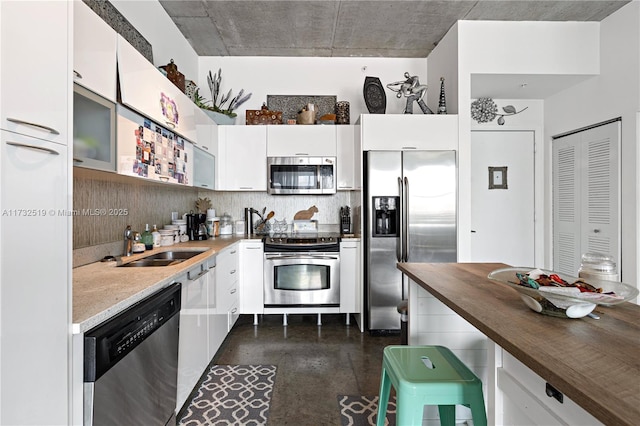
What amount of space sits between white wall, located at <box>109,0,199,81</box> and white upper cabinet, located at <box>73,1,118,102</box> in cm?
90

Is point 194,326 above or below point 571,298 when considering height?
below

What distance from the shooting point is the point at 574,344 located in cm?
84

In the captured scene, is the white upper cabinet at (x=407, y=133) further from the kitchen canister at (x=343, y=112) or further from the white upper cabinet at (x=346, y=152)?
the kitchen canister at (x=343, y=112)

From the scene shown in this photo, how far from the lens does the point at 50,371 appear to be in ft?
3.18

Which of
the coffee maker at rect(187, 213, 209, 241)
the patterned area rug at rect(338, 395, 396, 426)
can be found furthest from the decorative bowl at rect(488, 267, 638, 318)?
the coffee maker at rect(187, 213, 209, 241)

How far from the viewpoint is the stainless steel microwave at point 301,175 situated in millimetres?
3740

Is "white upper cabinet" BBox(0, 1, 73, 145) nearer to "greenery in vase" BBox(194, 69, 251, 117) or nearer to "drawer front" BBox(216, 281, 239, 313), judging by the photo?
"drawer front" BBox(216, 281, 239, 313)

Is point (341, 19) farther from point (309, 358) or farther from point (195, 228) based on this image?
point (309, 358)

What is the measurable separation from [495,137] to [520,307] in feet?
11.4

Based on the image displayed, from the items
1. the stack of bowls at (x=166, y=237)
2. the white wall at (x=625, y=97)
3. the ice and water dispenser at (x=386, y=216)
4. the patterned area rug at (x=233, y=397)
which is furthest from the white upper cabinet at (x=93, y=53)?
the white wall at (x=625, y=97)

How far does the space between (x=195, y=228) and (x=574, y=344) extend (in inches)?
129

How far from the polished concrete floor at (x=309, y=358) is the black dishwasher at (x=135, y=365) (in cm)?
73

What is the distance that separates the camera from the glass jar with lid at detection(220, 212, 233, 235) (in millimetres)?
3864

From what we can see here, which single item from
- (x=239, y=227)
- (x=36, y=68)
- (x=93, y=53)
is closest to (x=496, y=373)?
(x=36, y=68)
